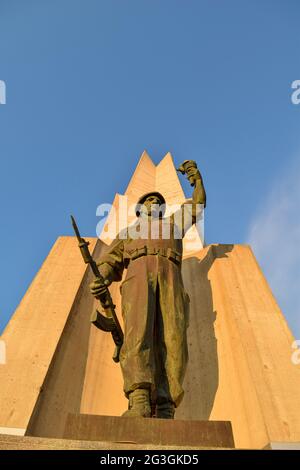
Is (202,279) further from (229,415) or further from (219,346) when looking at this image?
(229,415)

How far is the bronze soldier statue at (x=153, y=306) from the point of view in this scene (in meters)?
3.81

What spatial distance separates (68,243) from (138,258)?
2.71 metres

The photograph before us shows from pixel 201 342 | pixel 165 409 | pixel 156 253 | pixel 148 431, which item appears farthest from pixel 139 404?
pixel 201 342

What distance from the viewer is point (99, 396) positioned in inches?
223

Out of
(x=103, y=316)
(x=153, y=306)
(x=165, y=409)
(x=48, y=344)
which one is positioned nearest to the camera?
(x=165, y=409)

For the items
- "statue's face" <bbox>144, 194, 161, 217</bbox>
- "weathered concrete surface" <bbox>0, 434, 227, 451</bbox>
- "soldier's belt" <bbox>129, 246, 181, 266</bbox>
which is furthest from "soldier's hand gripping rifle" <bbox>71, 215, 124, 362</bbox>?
"weathered concrete surface" <bbox>0, 434, 227, 451</bbox>

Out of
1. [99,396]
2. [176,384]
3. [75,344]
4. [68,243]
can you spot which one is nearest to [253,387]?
[176,384]

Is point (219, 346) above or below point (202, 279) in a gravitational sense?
below

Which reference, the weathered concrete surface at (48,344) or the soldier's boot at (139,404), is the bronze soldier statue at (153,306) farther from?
the weathered concrete surface at (48,344)

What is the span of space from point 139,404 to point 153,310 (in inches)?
37.3

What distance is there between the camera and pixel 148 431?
298 centimetres

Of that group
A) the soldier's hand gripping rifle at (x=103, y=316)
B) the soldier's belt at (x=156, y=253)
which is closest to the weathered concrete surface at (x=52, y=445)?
the soldier's hand gripping rifle at (x=103, y=316)

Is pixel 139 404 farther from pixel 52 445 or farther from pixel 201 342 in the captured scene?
pixel 201 342
